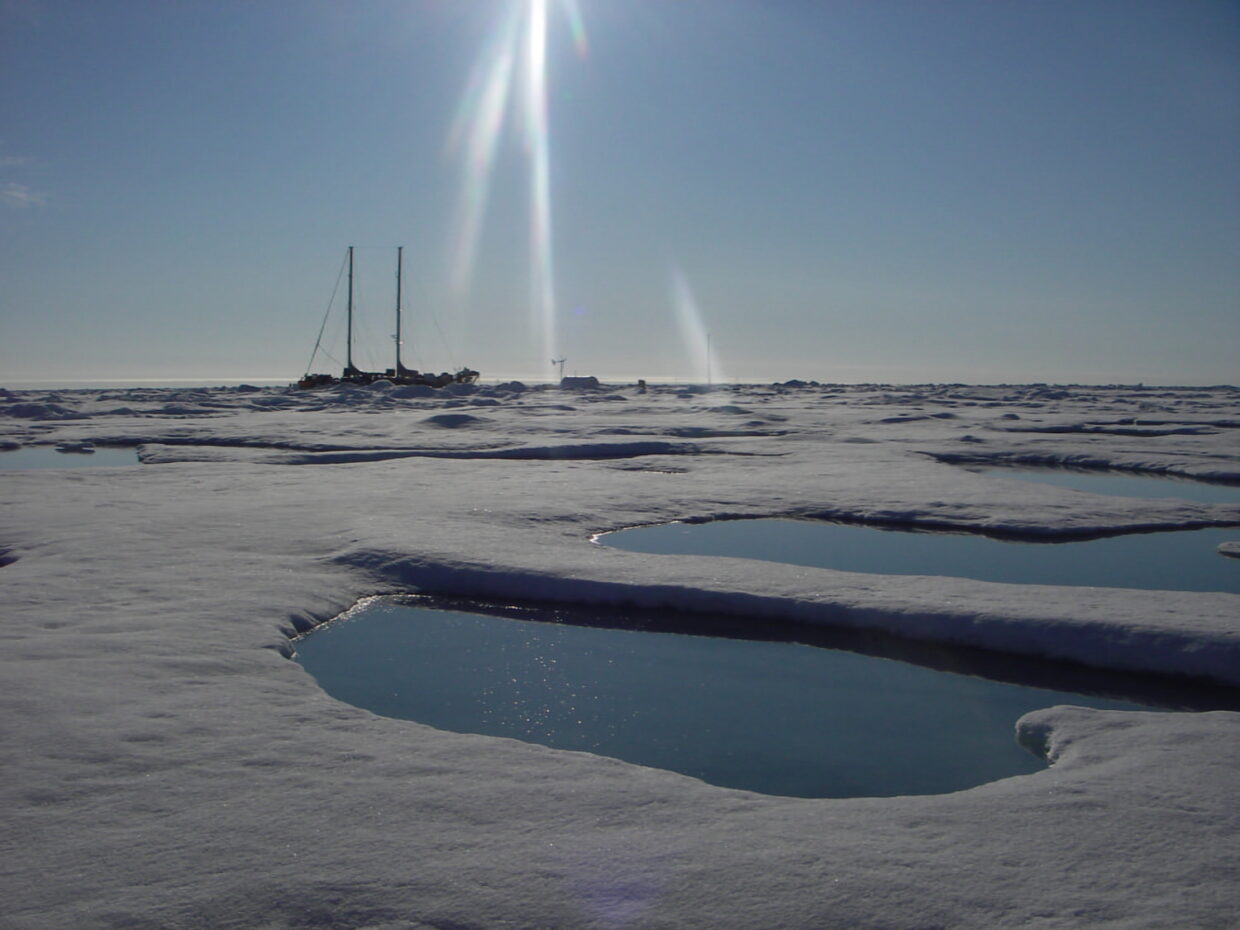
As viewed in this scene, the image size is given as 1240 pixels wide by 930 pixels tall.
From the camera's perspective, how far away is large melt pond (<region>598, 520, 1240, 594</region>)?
5238 millimetres

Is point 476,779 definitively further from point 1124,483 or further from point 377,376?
point 377,376

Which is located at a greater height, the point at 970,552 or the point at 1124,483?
the point at 1124,483

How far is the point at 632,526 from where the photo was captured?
6473 mm

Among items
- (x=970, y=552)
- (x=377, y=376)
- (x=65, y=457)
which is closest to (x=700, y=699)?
(x=970, y=552)

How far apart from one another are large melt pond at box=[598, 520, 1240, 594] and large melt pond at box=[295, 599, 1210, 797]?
5.81 feet

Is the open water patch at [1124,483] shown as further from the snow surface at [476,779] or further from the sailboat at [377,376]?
the sailboat at [377,376]

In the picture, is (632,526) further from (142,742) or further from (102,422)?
(102,422)

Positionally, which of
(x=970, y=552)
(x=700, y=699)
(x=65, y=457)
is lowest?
(x=700, y=699)

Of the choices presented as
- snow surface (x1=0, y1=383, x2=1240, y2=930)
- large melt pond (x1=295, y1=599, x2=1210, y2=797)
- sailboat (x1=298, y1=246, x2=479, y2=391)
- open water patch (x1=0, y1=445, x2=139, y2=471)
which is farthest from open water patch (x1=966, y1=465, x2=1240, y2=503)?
sailboat (x1=298, y1=246, x2=479, y2=391)

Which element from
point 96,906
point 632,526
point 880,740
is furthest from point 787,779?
point 632,526

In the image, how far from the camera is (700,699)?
3230mm

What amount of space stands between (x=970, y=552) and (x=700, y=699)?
3492mm

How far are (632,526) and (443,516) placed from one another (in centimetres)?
142

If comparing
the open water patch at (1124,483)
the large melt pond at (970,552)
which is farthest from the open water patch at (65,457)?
the open water patch at (1124,483)
